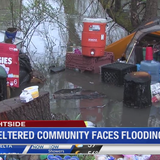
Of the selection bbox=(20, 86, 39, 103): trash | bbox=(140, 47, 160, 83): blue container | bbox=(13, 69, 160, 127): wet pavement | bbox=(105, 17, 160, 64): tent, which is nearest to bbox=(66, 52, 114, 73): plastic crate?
bbox=(105, 17, 160, 64): tent

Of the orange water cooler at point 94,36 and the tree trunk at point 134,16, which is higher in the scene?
the tree trunk at point 134,16

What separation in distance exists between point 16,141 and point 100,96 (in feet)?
12.4

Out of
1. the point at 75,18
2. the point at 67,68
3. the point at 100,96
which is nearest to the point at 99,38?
the point at 67,68

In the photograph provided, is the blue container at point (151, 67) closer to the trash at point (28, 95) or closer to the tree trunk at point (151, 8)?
the tree trunk at point (151, 8)

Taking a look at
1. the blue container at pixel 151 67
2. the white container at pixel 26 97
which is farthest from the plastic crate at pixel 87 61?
the white container at pixel 26 97

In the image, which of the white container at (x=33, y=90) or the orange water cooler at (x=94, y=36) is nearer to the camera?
the white container at (x=33, y=90)

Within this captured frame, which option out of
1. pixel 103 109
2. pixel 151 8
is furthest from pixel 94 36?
pixel 151 8

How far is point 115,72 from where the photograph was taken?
704cm

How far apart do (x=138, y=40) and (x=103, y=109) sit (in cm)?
266

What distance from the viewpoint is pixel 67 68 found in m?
8.39

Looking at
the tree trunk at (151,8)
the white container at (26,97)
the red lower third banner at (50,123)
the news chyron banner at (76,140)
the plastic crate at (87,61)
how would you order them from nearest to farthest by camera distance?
the news chyron banner at (76,140) < the red lower third banner at (50,123) < the white container at (26,97) < the plastic crate at (87,61) < the tree trunk at (151,8)

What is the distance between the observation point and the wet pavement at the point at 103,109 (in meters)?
5.29

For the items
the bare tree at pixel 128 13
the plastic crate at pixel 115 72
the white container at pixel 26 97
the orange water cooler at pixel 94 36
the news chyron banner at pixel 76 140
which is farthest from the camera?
the bare tree at pixel 128 13

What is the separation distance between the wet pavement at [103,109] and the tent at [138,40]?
1.27m
